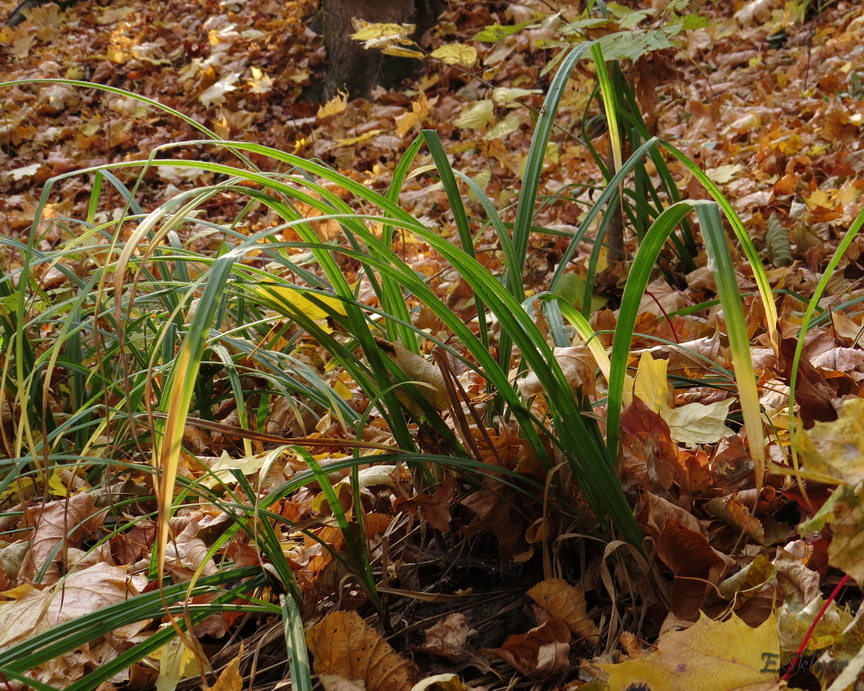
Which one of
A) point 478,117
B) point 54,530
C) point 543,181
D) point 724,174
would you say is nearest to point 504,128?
point 478,117

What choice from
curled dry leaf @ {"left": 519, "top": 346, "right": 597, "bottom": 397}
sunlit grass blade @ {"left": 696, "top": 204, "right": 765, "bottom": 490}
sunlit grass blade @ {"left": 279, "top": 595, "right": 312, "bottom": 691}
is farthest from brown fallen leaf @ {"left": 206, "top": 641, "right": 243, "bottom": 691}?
sunlit grass blade @ {"left": 696, "top": 204, "right": 765, "bottom": 490}

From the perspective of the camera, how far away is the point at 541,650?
794 mm

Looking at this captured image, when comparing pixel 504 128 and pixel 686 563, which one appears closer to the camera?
pixel 686 563

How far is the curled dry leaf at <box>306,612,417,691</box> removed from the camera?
80 centimetres

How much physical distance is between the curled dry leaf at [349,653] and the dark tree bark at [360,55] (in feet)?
13.9

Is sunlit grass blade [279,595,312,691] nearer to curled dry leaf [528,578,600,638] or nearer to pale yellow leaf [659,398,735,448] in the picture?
curled dry leaf [528,578,600,638]

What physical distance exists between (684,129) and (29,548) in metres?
2.92

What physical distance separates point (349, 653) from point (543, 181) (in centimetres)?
247

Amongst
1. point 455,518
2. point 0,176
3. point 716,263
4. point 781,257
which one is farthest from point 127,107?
point 716,263

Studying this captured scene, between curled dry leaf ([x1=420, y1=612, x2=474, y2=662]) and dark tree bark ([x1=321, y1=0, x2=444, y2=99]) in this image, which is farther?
dark tree bark ([x1=321, y1=0, x2=444, y2=99])

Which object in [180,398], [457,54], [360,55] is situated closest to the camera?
[180,398]

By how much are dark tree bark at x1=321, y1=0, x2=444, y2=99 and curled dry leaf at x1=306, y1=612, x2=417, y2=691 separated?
424 centimetres

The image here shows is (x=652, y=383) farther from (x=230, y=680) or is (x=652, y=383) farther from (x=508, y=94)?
(x=508, y=94)

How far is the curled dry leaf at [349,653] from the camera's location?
0.80 m
